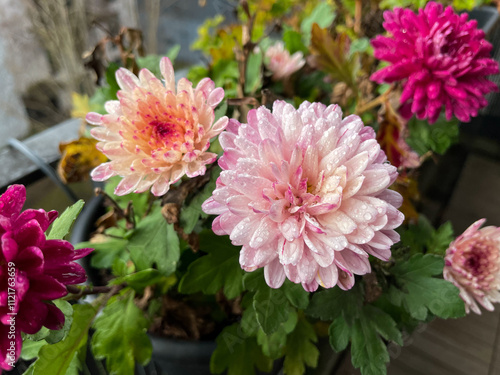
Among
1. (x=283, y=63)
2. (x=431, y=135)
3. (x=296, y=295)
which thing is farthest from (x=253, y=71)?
(x=296, y=295)

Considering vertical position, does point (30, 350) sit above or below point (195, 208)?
below

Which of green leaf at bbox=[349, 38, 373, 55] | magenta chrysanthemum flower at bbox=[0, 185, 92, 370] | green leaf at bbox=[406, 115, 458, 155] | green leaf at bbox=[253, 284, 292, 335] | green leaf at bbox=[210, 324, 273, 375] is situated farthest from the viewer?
green leaf at bbox=[349, 38, 373, 55]

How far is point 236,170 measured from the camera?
0.93 feet

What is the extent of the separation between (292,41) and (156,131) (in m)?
0.41

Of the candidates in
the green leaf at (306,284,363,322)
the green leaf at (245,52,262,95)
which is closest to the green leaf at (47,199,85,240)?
the green leaf at (306,284,363,322)

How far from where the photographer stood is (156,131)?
0.36 m

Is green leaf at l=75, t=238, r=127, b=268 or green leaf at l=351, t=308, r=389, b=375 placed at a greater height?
green leaf at l=75, t=238, r=127, b=268

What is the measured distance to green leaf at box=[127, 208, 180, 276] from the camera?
1.35ft

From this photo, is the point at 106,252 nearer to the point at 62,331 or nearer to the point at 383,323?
the point at 62,331

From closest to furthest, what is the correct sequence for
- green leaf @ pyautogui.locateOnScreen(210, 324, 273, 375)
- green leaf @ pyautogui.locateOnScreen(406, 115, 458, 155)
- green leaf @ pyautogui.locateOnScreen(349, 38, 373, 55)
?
1. green leaf @ pyautogui.locateOnScreen(210, 324, 273, 375)
2. green leaf @ pyautogui.locateOnScreen(406, 115, 458, 155)
3. green leaf @ pyautogui.locateOnScreen(349, 38, 373, 55)

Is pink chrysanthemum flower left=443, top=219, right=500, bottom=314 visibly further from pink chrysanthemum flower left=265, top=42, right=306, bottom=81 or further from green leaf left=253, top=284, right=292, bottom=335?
pink chrysanthemum flower left=265, top=42, right=306, bottom=81

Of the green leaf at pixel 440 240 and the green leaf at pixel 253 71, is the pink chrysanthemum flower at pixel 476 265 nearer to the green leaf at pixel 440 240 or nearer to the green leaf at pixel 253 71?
the green leaf at pixel 440 240

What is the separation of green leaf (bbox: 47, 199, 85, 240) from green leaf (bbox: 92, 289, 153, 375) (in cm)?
13

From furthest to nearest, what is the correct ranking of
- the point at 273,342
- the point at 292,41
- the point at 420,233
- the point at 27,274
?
the point at 292,41 < the point at 420,233 < the point at 273,342 < the point at 27,274
